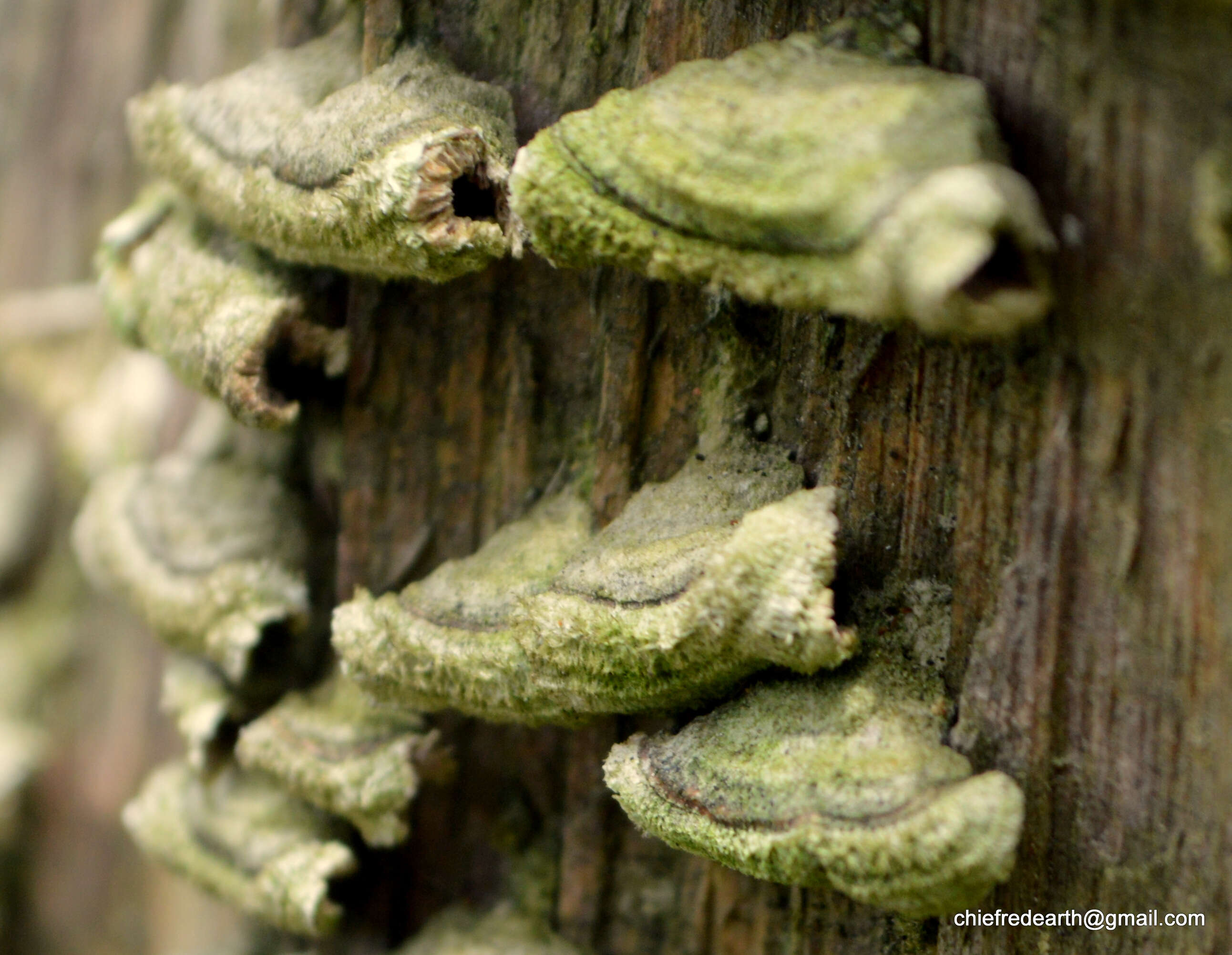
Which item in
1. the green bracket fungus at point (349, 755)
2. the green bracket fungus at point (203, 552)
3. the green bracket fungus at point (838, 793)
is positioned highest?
the green bracket fungus at point (838, 793)

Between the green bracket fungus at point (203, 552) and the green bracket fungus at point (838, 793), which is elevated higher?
the green bracket fungus at point (838, 793)

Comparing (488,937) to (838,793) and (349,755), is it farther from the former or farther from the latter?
(838,793)

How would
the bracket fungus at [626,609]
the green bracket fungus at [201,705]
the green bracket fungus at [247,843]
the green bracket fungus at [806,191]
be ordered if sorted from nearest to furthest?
1. the green bracket fungus at [806,191]
2. the bracket fungus at [626,609]
3. the green bracket fungus at [247,843]
4. the green bracket fungus at [201,705]

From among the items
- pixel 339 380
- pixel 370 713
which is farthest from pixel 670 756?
pixel 339 380

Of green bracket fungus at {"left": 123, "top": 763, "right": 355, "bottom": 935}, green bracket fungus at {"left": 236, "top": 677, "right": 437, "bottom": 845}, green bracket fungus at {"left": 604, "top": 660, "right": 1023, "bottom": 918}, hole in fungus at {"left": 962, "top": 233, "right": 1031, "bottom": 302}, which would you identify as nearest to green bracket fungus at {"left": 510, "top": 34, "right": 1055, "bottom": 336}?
hole in fungus at {"left": 962, "top": 233, "right": 1031, "bottom": 302}

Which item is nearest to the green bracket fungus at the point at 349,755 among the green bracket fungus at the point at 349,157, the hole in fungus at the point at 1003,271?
the green bracket fungus at the point at 349,157

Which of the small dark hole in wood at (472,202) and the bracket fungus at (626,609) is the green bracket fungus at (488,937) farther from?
the small dark hole in wood at (472,202)
